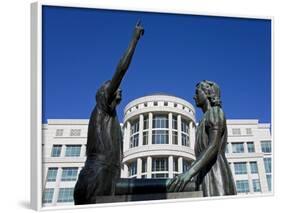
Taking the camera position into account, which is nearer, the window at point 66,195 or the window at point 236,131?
the window at point 66,195

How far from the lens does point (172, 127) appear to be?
31.7 feet

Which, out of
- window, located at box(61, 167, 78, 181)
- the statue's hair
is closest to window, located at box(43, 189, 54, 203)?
window, located at box(61, 167, 78, 181)

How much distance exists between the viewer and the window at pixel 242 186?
9.99 metres

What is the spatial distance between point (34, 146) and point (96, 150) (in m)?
0.82

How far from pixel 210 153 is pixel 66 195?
6.92 feet

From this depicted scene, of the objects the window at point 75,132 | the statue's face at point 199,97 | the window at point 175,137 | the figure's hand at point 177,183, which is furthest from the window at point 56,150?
the statue's face at point 199,97

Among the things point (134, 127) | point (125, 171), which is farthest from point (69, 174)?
point (134, 127)

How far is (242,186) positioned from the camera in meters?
10.1

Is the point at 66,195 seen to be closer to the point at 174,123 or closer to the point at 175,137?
the point at 175,137

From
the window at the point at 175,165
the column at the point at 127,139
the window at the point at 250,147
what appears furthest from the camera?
the window at the point at 250,147

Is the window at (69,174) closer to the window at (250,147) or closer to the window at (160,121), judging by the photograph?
the window at (160,121)

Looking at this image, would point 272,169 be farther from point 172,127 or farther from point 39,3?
point 39,3

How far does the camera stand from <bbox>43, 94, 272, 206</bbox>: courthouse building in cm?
864

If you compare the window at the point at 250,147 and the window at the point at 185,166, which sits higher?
the window at the point at 250,147
